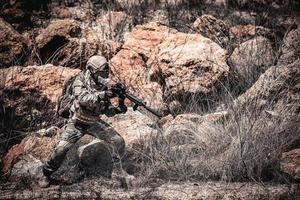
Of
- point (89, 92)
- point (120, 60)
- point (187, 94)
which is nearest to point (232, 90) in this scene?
point (187, 94)

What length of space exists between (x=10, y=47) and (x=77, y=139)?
2.64 meters

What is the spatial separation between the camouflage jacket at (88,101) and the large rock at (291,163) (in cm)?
175

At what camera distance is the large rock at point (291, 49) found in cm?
648

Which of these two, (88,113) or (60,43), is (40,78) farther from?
(88,113)

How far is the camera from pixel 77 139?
14.7 feet

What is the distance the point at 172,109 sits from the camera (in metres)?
5.98

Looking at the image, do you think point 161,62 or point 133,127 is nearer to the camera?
point 133,127

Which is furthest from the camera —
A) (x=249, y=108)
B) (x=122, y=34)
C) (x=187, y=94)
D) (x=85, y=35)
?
(x=122, y=34)

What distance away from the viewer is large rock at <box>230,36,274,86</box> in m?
6.36

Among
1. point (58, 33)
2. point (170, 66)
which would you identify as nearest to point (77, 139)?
point (170, 66)

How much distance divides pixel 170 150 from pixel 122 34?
3632mm

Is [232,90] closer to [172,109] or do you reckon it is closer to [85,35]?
[172,109]

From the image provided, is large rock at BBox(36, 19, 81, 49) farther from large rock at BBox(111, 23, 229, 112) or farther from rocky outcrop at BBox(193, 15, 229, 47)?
rocky outcrop at BBox(193, 15, 229, 47)

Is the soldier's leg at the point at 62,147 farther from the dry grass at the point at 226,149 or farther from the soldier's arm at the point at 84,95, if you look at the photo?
the dry grass at the point at 226,149
